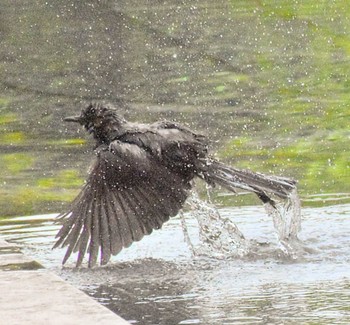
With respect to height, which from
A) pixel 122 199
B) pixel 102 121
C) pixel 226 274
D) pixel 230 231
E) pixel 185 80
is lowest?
pixel 226 274

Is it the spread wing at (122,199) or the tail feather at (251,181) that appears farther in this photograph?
the tail feather at (251,181)

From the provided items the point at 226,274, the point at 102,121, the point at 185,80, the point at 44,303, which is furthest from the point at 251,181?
the point at 185,80

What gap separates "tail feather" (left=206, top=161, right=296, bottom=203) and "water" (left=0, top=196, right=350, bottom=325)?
10.0 inches

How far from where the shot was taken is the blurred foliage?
30.2 feet

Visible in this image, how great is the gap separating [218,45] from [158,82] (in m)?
0.93

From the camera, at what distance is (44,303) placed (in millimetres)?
4238

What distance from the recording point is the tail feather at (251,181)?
259 inches

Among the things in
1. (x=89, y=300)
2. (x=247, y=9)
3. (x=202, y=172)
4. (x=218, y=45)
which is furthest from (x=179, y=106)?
(x=89, y=300)

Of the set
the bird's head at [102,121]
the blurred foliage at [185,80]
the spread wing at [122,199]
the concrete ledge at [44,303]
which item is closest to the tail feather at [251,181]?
the spread wing at [122,199]

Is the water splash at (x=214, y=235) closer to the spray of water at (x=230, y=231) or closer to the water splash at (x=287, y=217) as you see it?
the spray of water at (x=230, y=231)

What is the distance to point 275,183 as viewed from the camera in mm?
6609

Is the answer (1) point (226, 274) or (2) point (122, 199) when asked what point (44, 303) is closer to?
(1) point (226, 274)

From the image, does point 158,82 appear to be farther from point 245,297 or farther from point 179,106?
point 245,297

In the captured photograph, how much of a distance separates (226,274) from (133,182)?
893 mm
